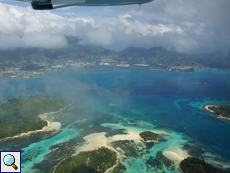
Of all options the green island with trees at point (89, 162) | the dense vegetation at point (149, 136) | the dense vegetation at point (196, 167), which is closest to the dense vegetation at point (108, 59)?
the green island with trees at point (89, 162)

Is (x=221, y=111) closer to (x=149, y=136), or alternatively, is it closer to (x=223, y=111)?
(x=223, y=111)

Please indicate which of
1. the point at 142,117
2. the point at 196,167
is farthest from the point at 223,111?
the point at 196,167

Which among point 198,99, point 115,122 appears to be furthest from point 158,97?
point 115,122

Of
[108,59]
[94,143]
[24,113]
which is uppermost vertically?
[108,59]

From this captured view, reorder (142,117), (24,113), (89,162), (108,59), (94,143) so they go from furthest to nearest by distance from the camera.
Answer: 1. (108,59)
2. (142,117)
3. (24,113)
4. (94,143)
5. (89,162)

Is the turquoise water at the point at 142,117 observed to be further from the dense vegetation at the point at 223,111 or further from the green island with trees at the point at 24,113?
the green island with trees at the point at 24,113

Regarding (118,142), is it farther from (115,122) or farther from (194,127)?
(194,127)

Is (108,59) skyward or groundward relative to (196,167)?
skyward

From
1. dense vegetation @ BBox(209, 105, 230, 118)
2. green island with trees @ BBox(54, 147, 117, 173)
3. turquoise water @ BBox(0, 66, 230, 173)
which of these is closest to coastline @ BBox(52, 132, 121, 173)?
green island with trees @ BBox(54, 147, 117, 173)
